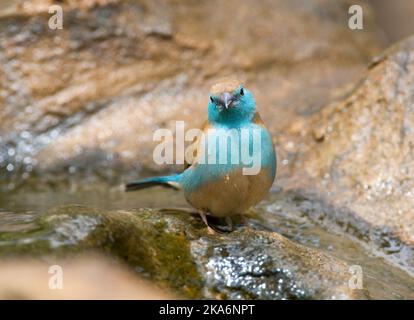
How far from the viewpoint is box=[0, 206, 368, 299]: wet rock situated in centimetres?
298

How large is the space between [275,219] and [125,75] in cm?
237

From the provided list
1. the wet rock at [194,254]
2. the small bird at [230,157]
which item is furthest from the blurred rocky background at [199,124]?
the small bird at [230,157]

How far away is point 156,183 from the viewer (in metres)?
4.67

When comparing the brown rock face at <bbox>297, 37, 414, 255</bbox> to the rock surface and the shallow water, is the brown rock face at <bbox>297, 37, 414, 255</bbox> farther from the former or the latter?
the shallow water

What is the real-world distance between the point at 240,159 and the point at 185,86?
264 cm

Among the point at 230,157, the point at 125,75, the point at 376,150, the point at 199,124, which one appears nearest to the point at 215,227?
the point at 230,157

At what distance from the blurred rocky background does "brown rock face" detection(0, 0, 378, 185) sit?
0.04ft

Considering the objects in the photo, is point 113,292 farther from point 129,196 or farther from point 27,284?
point 129,196

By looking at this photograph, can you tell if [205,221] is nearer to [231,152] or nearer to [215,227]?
[215,227]

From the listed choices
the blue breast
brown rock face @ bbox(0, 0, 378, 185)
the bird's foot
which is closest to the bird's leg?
the bird's foot

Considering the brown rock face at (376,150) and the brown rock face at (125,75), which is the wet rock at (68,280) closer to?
the brown rock face at (376,150)

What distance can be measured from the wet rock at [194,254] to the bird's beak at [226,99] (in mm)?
688

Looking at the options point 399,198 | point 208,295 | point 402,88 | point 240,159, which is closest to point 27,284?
point 208,295

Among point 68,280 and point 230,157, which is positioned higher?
point 230,157
